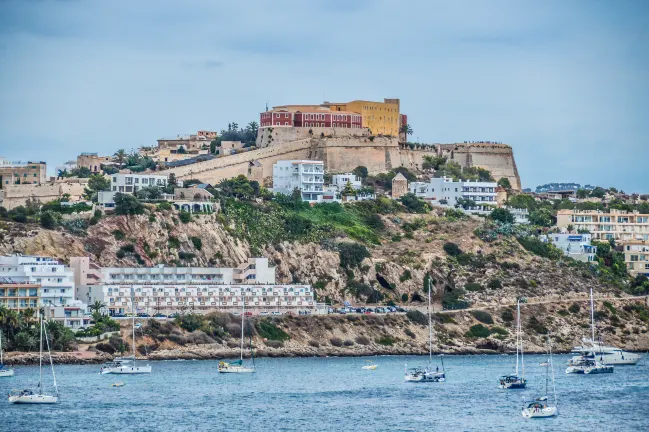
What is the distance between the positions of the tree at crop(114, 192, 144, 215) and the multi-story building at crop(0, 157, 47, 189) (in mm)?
14351

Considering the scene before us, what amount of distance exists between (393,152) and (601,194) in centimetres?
2737

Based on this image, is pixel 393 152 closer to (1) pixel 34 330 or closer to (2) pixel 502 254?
(2) pixel 502 254

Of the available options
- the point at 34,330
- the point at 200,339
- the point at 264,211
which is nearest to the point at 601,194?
the point at 264,211

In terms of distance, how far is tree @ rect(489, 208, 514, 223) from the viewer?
138m

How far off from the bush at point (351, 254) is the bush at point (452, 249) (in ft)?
24.1

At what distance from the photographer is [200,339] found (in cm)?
10519

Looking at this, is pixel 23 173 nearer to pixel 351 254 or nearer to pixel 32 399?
pixel 351 254

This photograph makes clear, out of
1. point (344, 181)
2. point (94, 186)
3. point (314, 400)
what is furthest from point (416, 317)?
point (314, 400)

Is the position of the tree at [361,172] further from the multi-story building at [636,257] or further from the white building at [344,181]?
the multi-story building at [636,257]

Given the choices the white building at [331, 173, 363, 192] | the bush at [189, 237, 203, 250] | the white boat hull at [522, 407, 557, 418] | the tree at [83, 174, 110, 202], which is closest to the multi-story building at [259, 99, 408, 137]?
the white building at [331, 173, 363, 192]

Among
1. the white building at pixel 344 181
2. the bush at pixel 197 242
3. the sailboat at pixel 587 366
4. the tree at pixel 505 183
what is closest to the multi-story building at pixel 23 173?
the bush at pixel 197 242

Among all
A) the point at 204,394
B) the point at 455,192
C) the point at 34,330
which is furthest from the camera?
the point at 455,192

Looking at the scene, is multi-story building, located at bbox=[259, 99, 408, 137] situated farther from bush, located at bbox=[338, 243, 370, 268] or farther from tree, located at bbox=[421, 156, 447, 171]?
bush, located at bbox=[338, 243, 370, 268]

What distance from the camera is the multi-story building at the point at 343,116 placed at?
14562 cm
